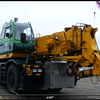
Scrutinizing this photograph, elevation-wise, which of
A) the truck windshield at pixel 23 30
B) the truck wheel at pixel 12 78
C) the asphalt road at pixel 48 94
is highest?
the truck windshield at pixel 23 30

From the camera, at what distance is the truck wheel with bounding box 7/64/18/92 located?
7.12 meters

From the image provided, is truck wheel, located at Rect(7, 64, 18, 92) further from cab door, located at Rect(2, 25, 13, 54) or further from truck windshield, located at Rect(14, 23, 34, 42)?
truck windshield, located at Rect(14, 23, 34, 42)

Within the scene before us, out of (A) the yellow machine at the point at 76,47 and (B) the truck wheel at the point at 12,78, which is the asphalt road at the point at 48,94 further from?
(A) the yellow machine at the point at 76,47

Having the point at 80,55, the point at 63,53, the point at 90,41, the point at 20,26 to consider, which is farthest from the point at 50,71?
the point at 20,26

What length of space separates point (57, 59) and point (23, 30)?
2225 mm

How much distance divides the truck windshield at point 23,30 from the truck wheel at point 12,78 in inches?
56.0

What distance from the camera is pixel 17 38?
7.82 m

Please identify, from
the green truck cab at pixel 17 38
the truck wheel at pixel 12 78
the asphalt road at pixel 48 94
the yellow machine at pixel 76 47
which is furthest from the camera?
the green truck cab at pixel 17 38

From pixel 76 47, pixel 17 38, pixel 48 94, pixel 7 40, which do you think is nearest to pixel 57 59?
pixel 76 47

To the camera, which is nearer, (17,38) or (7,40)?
(17,38)

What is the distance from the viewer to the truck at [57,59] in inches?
259

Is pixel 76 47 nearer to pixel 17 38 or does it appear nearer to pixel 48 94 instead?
pixel 48 94

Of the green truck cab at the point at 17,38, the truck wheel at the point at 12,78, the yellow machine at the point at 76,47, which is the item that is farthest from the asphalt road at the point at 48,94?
the green truck cab at the point at 17,38

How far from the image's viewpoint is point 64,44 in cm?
675
